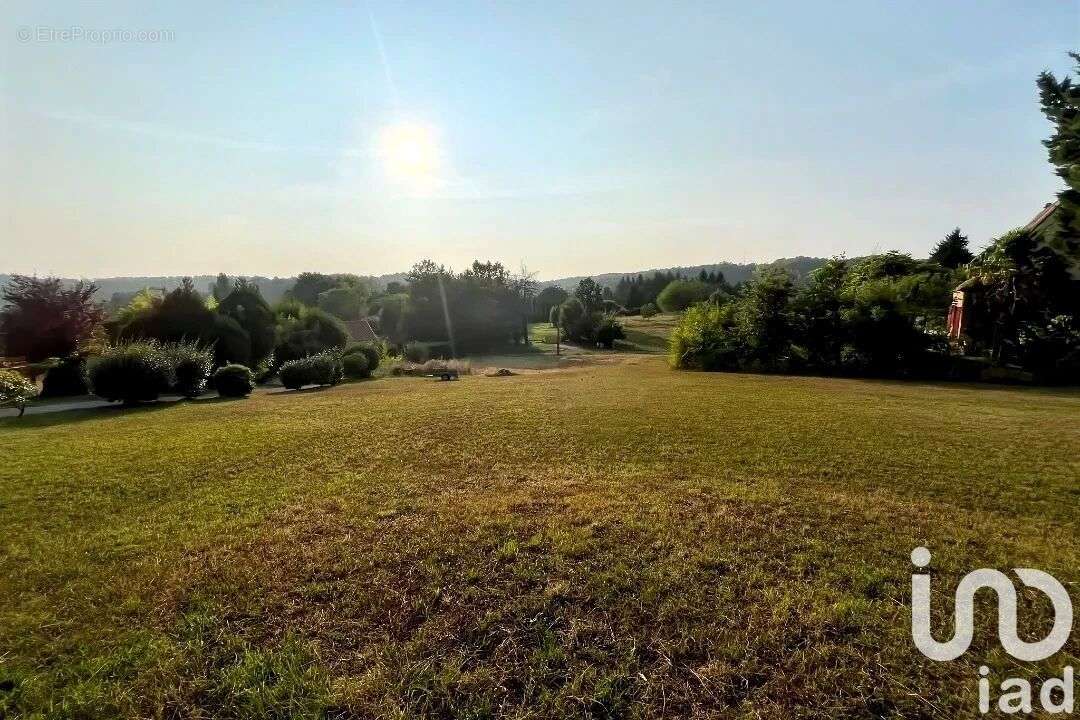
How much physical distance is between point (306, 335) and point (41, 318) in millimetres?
11145

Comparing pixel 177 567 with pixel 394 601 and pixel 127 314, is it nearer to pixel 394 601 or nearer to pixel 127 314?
pixel 394 601

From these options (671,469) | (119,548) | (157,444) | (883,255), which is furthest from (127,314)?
(883,255)

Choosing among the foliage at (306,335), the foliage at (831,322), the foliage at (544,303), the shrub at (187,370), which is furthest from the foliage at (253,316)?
the foliage at (544,303)

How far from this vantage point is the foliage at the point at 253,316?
2378 cm

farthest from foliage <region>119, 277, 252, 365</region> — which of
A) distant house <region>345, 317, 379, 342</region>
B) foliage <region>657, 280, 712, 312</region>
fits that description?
foliage <region>657, 280, 712, 312</region>

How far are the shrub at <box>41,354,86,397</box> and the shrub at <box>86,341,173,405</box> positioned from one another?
6.11m

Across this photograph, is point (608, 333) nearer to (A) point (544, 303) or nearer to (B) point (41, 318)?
(A) point (544, 303)

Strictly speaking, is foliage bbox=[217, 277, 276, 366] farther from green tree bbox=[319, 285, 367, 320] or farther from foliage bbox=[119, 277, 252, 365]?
green tree bbox=[319, 285, 367, 320]

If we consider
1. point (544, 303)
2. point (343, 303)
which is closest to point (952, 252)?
point (544, 303)

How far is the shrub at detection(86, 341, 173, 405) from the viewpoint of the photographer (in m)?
11.7

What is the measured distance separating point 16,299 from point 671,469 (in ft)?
74.6

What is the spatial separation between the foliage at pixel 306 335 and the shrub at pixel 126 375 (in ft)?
41.5

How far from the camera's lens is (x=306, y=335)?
27.2 meters

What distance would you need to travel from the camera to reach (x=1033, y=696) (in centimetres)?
213
